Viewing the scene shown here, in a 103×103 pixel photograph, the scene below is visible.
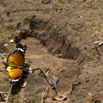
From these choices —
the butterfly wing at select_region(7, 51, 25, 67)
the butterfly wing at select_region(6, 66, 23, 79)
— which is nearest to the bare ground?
the butterfly wing at select_region(6, 66, 23, 79)

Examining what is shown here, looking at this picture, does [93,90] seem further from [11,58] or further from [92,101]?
[11,58]

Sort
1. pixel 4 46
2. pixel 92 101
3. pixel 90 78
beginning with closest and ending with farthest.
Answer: pixel 92 101, pixel 90 78, pixel 4 46

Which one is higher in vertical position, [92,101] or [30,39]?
[92,101]

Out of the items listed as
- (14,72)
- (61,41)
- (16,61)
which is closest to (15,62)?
(16,61)

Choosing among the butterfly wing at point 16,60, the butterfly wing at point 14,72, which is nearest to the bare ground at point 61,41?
the butterfly wing at point 14,72

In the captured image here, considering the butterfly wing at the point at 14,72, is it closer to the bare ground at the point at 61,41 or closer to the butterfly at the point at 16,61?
the butterfly at the point at 16,61

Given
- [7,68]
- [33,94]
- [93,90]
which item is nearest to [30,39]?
[7,68]

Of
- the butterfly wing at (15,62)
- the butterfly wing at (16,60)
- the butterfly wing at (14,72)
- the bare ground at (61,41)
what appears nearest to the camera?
the bare ground at (61,41)

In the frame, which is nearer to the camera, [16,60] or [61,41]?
[16,60]

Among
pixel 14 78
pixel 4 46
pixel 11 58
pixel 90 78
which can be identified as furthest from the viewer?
pixel 4 46

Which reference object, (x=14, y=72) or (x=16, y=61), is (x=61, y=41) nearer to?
(x=16, y=61)

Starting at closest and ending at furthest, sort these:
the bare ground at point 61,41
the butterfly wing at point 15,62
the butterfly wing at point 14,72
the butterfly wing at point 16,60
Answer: the bare ground at point 61,41
the butterfly wing at point 14,72
the butterfly wing at point 15,62
the butterfly wing at point 16,60
